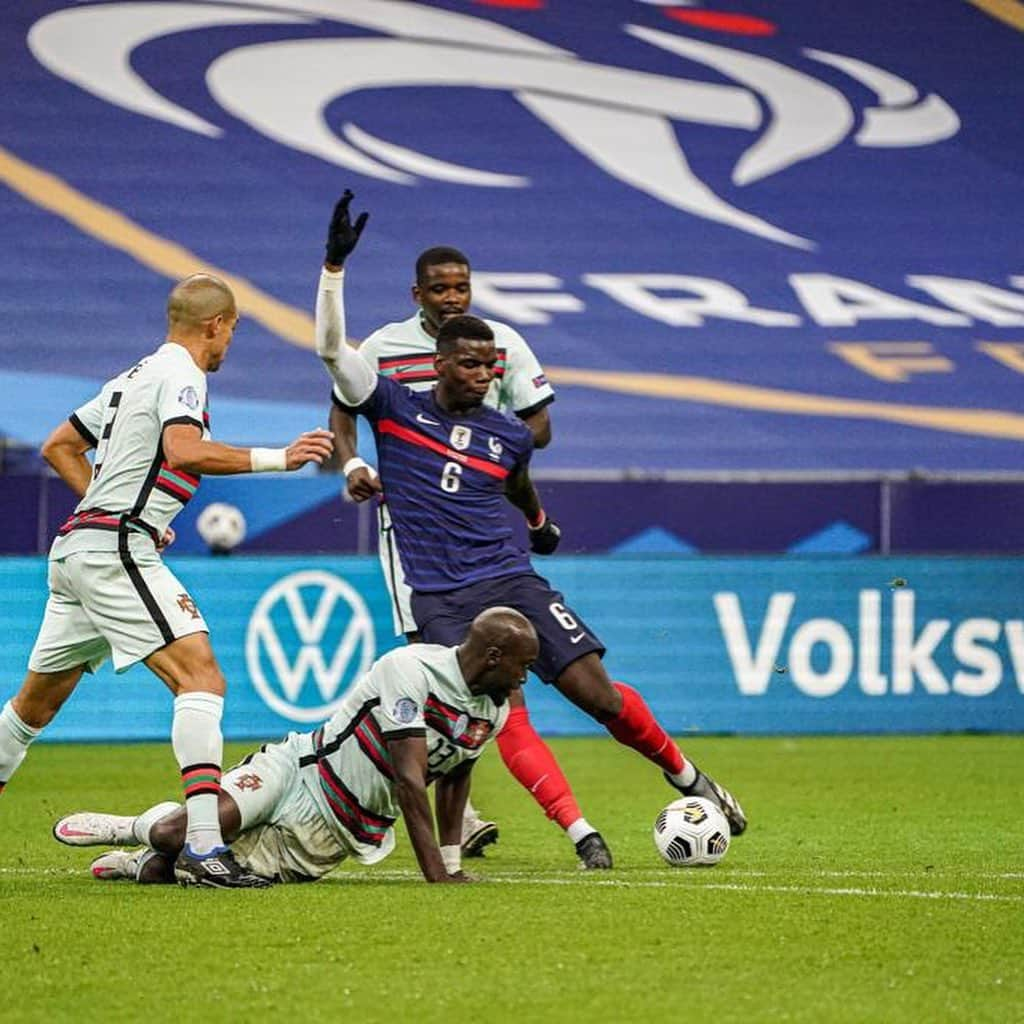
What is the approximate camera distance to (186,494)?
6652 millimetres

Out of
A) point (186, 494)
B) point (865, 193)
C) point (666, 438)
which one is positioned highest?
point (186, 494)

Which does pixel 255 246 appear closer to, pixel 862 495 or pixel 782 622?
pixel 862 495

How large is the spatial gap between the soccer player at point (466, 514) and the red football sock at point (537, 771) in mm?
205

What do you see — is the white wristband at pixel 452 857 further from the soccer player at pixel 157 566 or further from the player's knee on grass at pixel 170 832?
the player's knee on grass at pixel 170 832

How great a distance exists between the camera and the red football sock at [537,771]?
7129 mm

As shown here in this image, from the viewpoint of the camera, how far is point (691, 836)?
7.02 meters

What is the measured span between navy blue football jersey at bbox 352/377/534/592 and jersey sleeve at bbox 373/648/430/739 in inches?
37.4

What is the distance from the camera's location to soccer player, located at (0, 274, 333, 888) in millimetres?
6312

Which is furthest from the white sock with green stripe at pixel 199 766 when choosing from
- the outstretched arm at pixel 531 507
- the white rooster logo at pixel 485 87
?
the white rooster logo at pixel 485 87

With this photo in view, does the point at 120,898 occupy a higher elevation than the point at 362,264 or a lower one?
higher

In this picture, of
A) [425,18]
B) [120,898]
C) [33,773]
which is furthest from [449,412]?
[425,18]

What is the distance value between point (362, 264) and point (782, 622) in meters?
8.00

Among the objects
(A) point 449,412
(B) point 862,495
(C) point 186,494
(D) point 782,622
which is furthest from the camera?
(B) point 862,495

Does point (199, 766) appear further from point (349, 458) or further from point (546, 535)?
point (546, 535)
